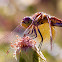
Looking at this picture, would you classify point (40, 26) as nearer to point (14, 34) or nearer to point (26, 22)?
point (26, 22)

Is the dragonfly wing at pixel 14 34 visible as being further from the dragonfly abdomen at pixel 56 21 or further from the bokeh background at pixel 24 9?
the bokeh background at pixel 24 9

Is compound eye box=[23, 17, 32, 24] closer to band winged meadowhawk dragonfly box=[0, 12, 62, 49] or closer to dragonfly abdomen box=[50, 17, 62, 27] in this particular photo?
band winged meadowhawk dragonfly box=[0, 12, 62, 49]

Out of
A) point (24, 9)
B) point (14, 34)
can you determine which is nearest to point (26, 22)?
point (14, 34)

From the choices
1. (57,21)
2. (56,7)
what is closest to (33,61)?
(57,21)

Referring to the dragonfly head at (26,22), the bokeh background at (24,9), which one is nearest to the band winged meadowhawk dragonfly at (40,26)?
the dragonfly head at (26,22)

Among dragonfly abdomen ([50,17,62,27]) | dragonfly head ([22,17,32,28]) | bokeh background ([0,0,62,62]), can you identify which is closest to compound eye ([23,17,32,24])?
dragonfly head ([22,17,32,28])

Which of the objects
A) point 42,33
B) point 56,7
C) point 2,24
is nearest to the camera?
point 42,33

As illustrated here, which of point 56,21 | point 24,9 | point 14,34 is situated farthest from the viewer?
point 24,9

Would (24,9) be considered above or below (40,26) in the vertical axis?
above

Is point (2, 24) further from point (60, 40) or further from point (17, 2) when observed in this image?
point (60, 40)
